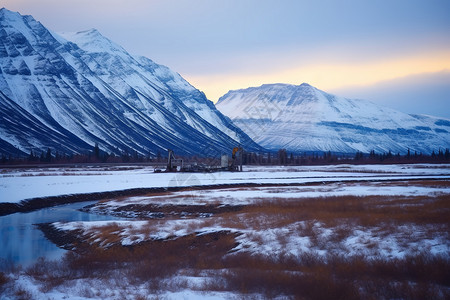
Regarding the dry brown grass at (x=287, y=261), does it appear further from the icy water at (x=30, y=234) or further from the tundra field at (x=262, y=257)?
the icy water at (x=30, y=234)

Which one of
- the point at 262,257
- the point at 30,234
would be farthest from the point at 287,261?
the point at 30,234

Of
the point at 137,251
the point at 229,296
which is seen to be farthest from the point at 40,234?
the point at 229,296

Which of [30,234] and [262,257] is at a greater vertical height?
[262,257]

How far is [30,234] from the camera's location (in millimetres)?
29891

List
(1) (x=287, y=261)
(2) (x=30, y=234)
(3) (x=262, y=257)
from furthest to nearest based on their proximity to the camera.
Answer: (2) (x=30, y=234) → (3) (x=262, y=257) → (1) (x=287, y=261)

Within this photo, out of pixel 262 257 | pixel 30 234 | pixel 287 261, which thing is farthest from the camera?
pixel 30 234

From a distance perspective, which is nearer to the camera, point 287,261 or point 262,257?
point 287,261

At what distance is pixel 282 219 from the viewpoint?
26.8 m

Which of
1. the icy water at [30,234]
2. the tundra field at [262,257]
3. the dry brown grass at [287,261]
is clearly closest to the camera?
the dry brown grass at [287,261]

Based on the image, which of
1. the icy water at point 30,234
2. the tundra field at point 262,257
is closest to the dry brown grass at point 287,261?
the tundra field at point 262,257

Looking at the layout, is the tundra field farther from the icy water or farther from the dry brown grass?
the icy water

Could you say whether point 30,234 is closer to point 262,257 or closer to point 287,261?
point 262,257

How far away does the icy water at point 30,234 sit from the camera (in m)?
24.1

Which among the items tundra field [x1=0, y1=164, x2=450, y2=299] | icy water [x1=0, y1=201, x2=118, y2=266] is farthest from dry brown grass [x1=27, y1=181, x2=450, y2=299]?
icy water [x1=0, y1=201, x2=118, y2=266]
